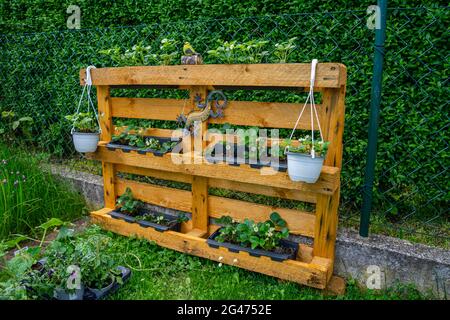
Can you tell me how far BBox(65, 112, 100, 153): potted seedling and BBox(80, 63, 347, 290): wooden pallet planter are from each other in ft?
0.35

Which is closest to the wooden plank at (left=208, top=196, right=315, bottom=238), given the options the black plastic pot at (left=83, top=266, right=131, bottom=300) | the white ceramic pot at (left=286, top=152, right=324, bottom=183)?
the white ceramic pot at (left=286, top=152, right=324, bottom=183)

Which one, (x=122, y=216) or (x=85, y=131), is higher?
(x=85, y=131)

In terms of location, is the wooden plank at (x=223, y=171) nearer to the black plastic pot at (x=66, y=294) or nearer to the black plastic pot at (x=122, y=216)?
the black plastic pot at (x=122, y=216)

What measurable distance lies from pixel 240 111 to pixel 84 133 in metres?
1.18

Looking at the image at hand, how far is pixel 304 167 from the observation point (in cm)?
182

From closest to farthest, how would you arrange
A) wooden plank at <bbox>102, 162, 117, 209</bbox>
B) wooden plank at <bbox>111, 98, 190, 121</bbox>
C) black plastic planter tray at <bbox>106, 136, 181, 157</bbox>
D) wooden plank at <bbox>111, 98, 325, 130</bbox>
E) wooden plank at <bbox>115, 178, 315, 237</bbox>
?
wooden plank at <bbox>111, 98, 325, 130</bbox> → wooden plank at <bbox>115, 178, 315, 237</bbox> → black plastic planter tray at <bbox>106, 136, 181, 157</bbox> → wooden plank at <bbox>111, 98, 190, 121</bbox> → wooden plank at <bbox>102, 162, 117, 209</bbox>

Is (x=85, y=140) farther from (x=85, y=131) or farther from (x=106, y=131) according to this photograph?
(x=106, y=131)

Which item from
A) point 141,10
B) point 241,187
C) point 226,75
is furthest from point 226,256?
point 141,10

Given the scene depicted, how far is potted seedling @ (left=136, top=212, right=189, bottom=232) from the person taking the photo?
2594mm

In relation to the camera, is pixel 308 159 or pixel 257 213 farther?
pixel 257 213

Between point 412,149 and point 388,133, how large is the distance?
0.18 meters

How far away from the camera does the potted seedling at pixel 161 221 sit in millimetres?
2594

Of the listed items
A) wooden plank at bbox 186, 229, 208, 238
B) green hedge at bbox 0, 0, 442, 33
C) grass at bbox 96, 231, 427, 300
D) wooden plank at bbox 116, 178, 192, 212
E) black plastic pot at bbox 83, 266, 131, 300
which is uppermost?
green hedge at bbox 0, 0, 442, 33

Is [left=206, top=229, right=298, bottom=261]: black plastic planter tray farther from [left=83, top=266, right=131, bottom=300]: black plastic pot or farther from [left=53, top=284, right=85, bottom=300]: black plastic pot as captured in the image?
[left=53, top=284, right=85, bottom=300]: black plastic pot
